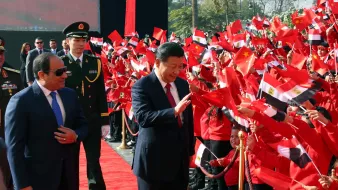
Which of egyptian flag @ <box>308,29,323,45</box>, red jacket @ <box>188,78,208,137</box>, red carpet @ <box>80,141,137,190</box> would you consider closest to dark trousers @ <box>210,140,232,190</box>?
red jacket @ <box>188,78,208,137</box>

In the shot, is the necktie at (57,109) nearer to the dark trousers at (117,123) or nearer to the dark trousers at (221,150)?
the dark trousers at (221,150)

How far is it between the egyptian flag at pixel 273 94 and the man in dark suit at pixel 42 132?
4.36ft

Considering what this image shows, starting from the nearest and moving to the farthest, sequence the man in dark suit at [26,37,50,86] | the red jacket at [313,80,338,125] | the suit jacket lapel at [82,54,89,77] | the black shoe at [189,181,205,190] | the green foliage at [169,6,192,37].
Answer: the red jacket at [313,80,338,125]
the suit jacket lapel at [82,54,89,77]
the black shoe at [189,181,205,190]
the man in dark suit at [26,37,50,86]
the green foliage at [169,6,192,37]

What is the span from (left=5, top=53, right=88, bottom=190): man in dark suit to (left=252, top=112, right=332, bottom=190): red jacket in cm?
147

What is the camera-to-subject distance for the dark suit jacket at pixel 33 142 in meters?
3.15

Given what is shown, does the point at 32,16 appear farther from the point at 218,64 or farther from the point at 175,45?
the point at 175,45

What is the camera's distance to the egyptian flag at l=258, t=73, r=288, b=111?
3.11 meters

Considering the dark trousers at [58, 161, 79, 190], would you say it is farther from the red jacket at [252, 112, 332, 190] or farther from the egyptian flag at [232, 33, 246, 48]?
the egyptian flag at [232, 33, 246, 48]

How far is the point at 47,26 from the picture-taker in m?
18.3

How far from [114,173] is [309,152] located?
3548 mm

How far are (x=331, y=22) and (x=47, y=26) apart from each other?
12.9 meters

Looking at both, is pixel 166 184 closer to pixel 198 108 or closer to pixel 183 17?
pixel 198 108

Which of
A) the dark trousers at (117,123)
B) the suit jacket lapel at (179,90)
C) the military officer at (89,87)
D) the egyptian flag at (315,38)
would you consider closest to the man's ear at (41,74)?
the suit jacket lapel at (179,90)

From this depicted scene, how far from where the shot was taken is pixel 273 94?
10.3 feet
